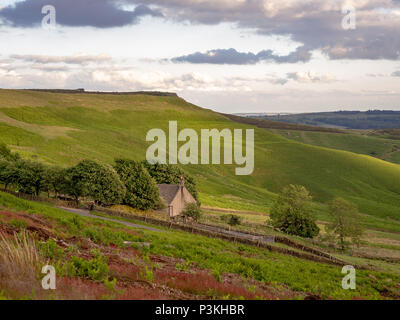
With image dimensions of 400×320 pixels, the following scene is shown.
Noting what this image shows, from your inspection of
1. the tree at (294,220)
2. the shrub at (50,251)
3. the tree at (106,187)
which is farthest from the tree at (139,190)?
the shrub at (50,251)

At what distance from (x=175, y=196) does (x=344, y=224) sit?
30491 millimetres

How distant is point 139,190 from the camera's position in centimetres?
6831

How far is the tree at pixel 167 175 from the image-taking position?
84438 mm

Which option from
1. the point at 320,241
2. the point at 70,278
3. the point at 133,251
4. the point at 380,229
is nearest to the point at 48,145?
the point at 320,241

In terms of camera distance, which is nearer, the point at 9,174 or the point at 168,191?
the point at 9,174

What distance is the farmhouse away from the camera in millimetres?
74931

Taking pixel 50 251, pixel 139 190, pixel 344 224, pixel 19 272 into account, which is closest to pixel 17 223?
pixel 50 251

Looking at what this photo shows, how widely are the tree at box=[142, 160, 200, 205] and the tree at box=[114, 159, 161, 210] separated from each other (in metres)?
12.8

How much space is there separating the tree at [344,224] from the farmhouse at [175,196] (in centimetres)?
2738

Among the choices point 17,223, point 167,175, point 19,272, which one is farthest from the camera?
point 167,175

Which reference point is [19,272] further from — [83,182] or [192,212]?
[192,212]

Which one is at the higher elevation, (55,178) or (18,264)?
(18,264)

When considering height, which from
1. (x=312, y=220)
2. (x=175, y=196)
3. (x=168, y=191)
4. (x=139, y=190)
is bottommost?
(x=312, y=220)
